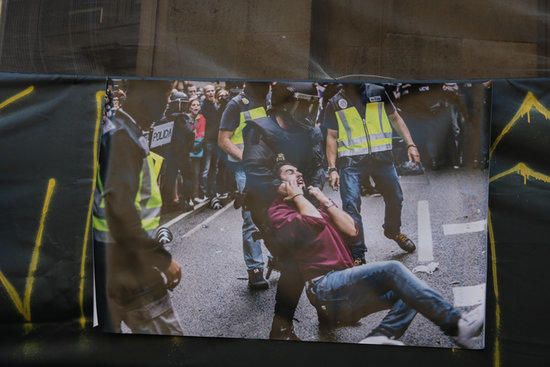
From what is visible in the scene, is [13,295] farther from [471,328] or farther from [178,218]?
[471,328]

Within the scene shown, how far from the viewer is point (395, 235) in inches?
142

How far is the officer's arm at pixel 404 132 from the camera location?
12.1 feet

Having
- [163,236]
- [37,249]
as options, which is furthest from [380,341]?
[37,249]

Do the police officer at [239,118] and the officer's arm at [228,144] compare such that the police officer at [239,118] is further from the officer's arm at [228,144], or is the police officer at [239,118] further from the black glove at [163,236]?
the black glove at [163,236]

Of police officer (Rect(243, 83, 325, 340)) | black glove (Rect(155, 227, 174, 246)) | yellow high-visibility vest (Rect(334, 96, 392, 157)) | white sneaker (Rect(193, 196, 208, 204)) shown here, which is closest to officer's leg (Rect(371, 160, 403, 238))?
yellow high-visibility vest (Rect(334, 96, 392, 157))

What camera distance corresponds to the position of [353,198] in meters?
3.71

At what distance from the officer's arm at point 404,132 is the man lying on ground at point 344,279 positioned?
2.04 ft

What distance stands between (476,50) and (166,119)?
7.66ft

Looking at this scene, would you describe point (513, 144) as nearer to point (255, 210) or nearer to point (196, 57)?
point (255, 210)

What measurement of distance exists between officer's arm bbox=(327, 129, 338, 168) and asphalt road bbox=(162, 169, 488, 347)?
21 cm

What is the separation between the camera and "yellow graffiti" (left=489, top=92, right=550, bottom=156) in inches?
143

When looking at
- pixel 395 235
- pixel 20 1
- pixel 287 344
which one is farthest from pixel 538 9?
pixel 20 1

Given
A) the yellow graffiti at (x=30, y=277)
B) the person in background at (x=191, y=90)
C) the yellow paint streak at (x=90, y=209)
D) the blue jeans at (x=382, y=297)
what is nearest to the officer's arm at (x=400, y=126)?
the blue jeans at (x=382, y=297)

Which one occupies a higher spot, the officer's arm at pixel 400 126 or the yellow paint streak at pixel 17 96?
the yellow paint streak at pixel 17 96
